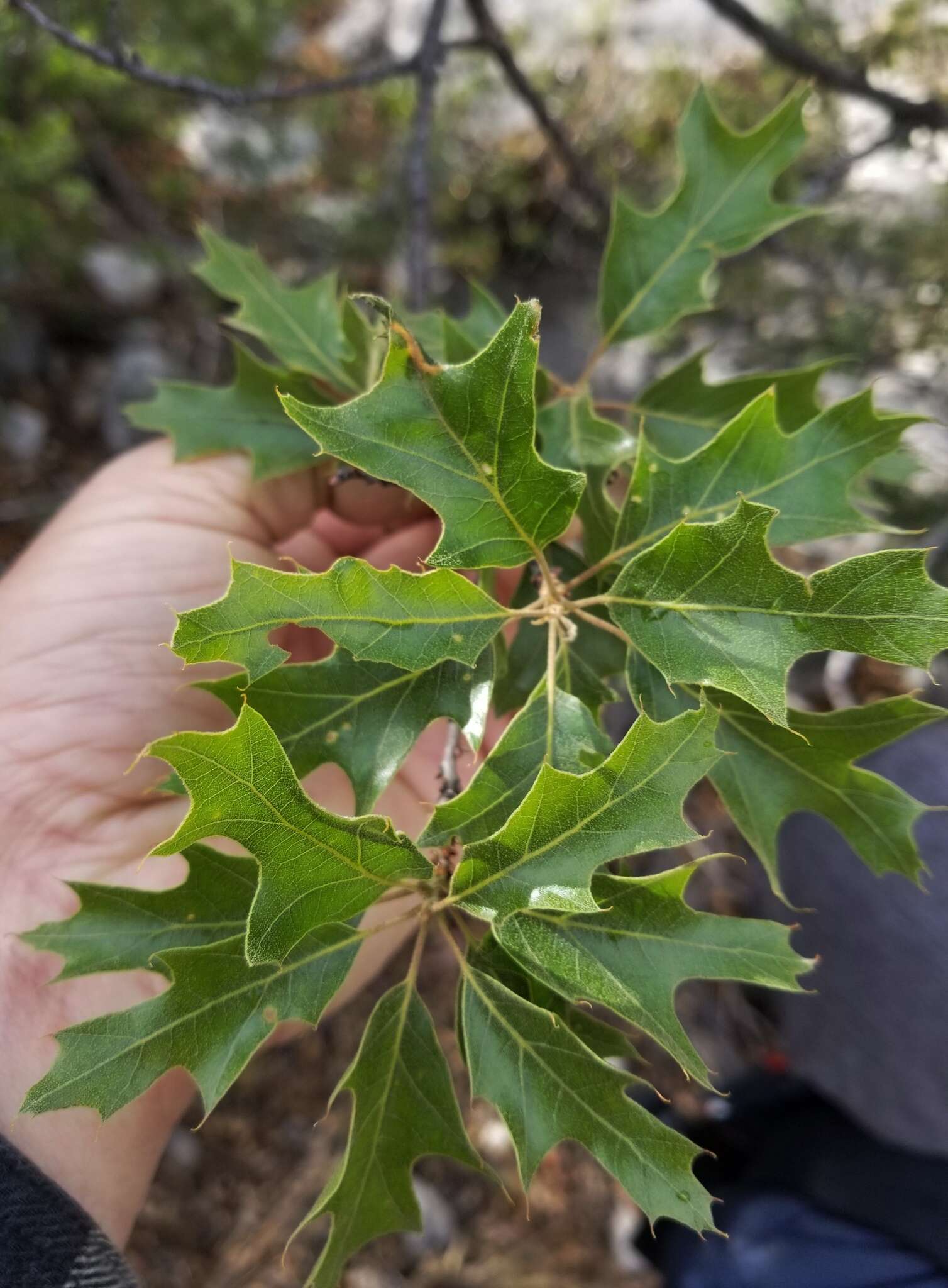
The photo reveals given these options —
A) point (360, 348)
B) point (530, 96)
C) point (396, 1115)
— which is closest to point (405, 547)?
point (360, 348)

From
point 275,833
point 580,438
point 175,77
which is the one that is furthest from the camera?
point 175,77

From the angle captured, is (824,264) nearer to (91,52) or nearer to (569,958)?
(91,52)

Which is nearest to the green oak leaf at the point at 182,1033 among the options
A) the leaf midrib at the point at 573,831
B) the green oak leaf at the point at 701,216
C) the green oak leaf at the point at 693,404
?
the leaf midrib at the point at 573,831

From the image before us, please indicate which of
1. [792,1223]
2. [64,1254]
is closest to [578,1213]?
[792,1223]

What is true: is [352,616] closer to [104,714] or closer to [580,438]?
[580,438]

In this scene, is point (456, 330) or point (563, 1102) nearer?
point (563, 1102)

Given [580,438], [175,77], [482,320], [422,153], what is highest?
[175,77]

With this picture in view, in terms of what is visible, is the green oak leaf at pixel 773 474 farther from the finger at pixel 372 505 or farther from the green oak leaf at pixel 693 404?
the finger at pixel 372 505
